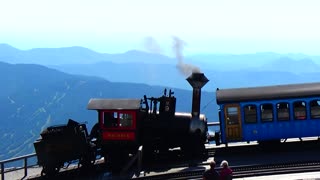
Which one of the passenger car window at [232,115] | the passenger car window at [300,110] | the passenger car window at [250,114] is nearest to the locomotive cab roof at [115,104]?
the passenger car window at [232,115]

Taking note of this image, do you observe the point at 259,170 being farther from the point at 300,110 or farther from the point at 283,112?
the point at 300,110

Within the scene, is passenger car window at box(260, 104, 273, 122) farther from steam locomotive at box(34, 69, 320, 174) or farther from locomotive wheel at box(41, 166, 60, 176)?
locomotive wheel at box(41, 166, 60, 176)

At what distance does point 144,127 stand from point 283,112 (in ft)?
20.4

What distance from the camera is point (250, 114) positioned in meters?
20.8

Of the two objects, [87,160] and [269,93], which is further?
[269,93]

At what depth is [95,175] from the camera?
1930cm

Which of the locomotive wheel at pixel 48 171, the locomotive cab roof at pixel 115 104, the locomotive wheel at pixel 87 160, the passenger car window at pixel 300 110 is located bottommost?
the locomotive wheel at pixel 48 171

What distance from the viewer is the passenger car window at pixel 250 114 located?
20.7m

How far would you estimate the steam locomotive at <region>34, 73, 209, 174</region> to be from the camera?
19.6 metres

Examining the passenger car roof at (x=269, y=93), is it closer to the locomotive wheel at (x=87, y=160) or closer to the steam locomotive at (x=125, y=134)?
the steam locomotive at (x=125, y=134)

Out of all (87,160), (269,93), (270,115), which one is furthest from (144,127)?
(269,93)

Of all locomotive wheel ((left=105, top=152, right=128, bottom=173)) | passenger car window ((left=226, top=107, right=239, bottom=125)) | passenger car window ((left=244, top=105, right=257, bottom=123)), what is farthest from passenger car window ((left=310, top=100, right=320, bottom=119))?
locomotive wheel ((left=105, top=152, right=128, bottom=173))

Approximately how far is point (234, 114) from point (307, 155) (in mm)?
3552

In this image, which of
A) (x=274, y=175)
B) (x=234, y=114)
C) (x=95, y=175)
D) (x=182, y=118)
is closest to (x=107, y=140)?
(x=95, y=175)
